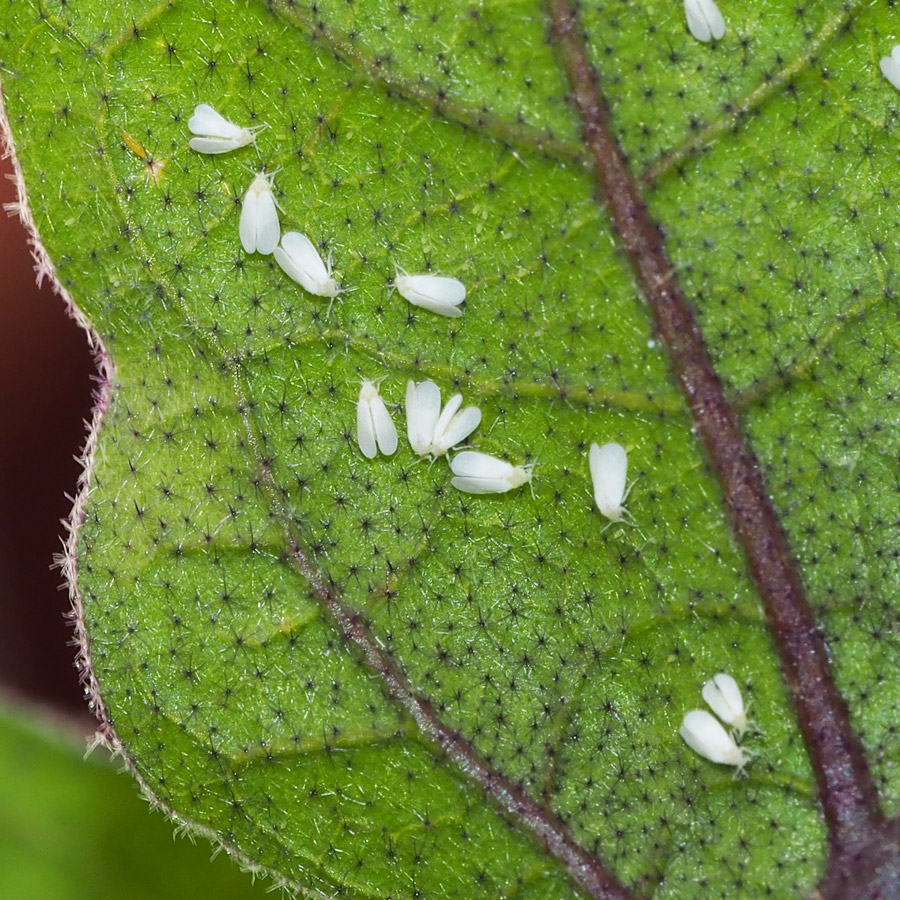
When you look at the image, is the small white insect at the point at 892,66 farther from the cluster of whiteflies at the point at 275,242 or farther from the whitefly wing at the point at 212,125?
the whitefly wing at the point at 212,125

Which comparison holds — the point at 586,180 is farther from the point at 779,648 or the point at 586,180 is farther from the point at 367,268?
the point at 779,648

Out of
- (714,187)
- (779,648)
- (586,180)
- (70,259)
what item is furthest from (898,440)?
(70,259)

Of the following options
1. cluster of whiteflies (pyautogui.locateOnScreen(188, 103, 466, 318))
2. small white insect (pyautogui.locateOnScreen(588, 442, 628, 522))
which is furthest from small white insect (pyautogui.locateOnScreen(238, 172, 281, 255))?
small white insect (pyautogui.locateOnScreen(588, 442, 628, 522))

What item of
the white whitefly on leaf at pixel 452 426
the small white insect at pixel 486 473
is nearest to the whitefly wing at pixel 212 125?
the white whitefly on leaf at pixel 452 426

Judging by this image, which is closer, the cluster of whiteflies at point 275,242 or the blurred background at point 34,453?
the cluster of whiteflies at point 275,242

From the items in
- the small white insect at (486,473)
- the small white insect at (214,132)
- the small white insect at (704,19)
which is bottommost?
the small white insect at (486,473)

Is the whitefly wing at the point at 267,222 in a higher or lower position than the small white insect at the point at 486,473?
higher

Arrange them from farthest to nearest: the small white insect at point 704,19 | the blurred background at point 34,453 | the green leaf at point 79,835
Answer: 1. the blurred background at point 34,453
2. the green leaf at point 79,835
3. the small white insect at point 704,19

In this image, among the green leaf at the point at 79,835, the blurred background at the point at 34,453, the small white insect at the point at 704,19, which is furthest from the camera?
the blurred background at the point at 34,453

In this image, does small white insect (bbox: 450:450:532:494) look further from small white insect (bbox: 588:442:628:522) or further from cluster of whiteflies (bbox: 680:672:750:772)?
cluster of whiteflies (bbox: 680:672:750:772)
